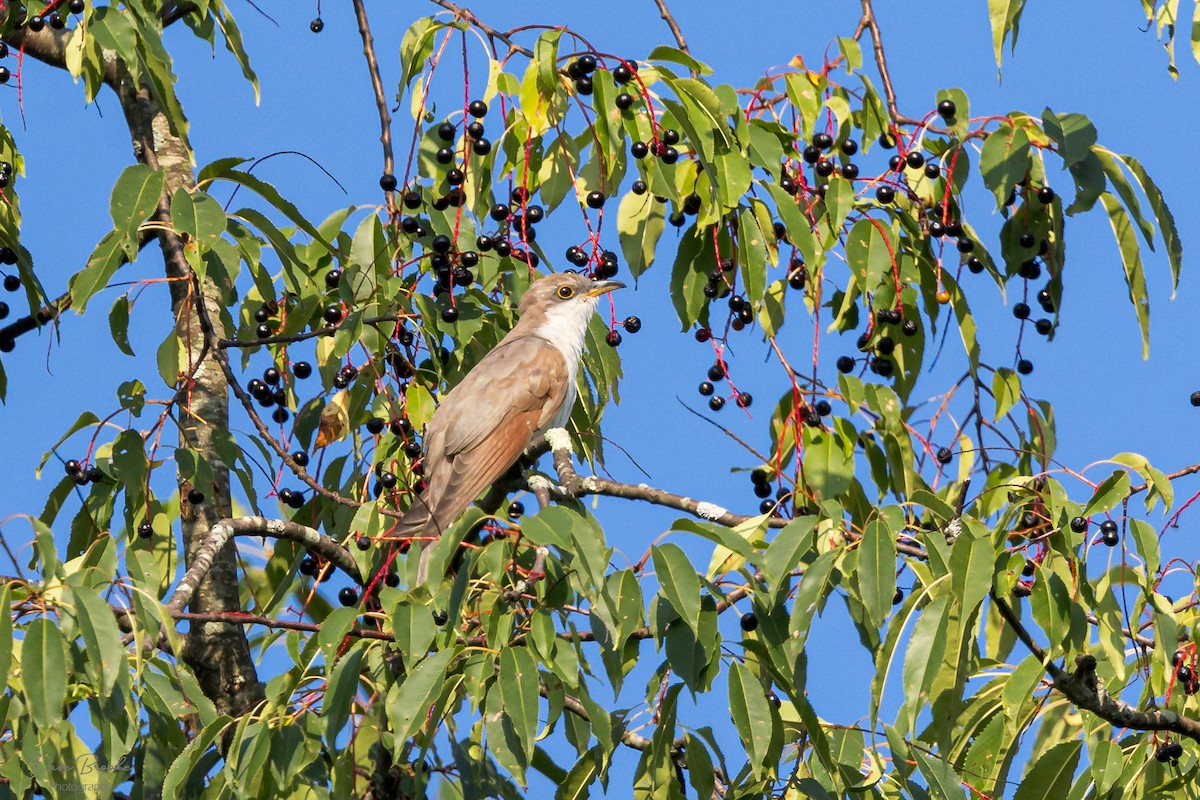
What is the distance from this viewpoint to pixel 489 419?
668 centimetres

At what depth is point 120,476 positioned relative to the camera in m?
4.71

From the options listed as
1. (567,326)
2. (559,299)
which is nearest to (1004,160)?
(567,326)

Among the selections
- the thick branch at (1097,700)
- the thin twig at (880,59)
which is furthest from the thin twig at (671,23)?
the thick branch at (1097,700)

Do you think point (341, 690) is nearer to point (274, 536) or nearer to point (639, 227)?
point (274, 536)

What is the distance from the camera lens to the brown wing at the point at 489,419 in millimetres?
6234

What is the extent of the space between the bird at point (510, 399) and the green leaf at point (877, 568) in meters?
2.32

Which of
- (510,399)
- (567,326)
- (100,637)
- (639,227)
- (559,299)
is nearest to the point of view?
(100,637)

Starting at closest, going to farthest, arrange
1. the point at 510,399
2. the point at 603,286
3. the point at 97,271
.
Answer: the point at 97,271
the point at 510,399
the point at 603,286

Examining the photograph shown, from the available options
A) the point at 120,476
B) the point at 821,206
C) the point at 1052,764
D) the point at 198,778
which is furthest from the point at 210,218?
the point at 1052,764

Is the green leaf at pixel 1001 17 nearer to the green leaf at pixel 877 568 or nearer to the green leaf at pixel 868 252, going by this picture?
the green leaf at pixel 868 252

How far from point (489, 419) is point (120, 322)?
1840 mm

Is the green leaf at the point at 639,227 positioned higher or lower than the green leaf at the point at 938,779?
higher

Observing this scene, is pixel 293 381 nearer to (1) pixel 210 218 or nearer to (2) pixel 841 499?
(1) pixel 210 218

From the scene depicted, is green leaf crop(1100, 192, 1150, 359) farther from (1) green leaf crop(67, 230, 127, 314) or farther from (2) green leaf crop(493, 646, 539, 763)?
(1) green leaf crop(67, 230, 127, 314)
